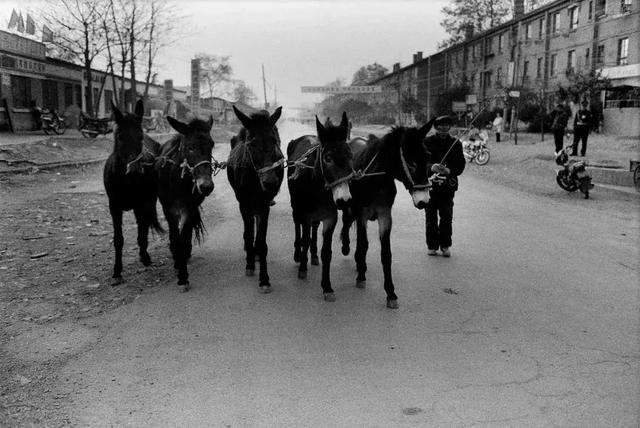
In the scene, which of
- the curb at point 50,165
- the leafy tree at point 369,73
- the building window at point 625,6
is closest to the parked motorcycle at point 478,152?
the curb at point 50,165

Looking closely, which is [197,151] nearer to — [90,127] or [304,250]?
[304,250]

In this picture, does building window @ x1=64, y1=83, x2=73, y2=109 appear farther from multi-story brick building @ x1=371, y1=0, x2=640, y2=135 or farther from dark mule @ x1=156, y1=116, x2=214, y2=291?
dark mule @ x1=156, y1=116, x2=214, y2=291

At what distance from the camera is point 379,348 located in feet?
15.5

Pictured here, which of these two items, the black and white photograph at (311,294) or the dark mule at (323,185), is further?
the dark mule at (323,185)

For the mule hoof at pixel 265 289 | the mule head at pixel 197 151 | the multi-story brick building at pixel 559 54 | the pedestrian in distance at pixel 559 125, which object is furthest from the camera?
the multi-story brick building at pixel 559 54

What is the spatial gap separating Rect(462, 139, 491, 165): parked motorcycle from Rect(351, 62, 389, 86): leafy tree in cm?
8728

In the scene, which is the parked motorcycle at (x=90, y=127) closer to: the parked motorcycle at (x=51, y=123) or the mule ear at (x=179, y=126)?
the parked motorcycle at (x=51, y=123)

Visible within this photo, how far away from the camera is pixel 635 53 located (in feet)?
116

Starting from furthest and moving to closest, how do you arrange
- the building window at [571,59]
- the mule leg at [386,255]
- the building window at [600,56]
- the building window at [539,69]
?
the building window at [539,69], the building window at [571,59], the building window at [600,56], the mule leg at [386,255]

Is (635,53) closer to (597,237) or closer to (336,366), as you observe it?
(597,237)

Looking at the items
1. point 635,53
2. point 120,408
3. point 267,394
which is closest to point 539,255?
point 267,394

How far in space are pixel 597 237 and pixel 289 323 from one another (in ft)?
20.9

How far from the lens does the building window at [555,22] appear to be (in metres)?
44.4

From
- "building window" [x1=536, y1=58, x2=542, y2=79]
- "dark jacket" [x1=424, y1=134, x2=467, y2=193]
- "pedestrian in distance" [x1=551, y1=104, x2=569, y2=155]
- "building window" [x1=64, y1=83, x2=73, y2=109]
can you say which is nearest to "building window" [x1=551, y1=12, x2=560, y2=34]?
"building window" [x1=536, y1=58, x2=542, y2=79]
